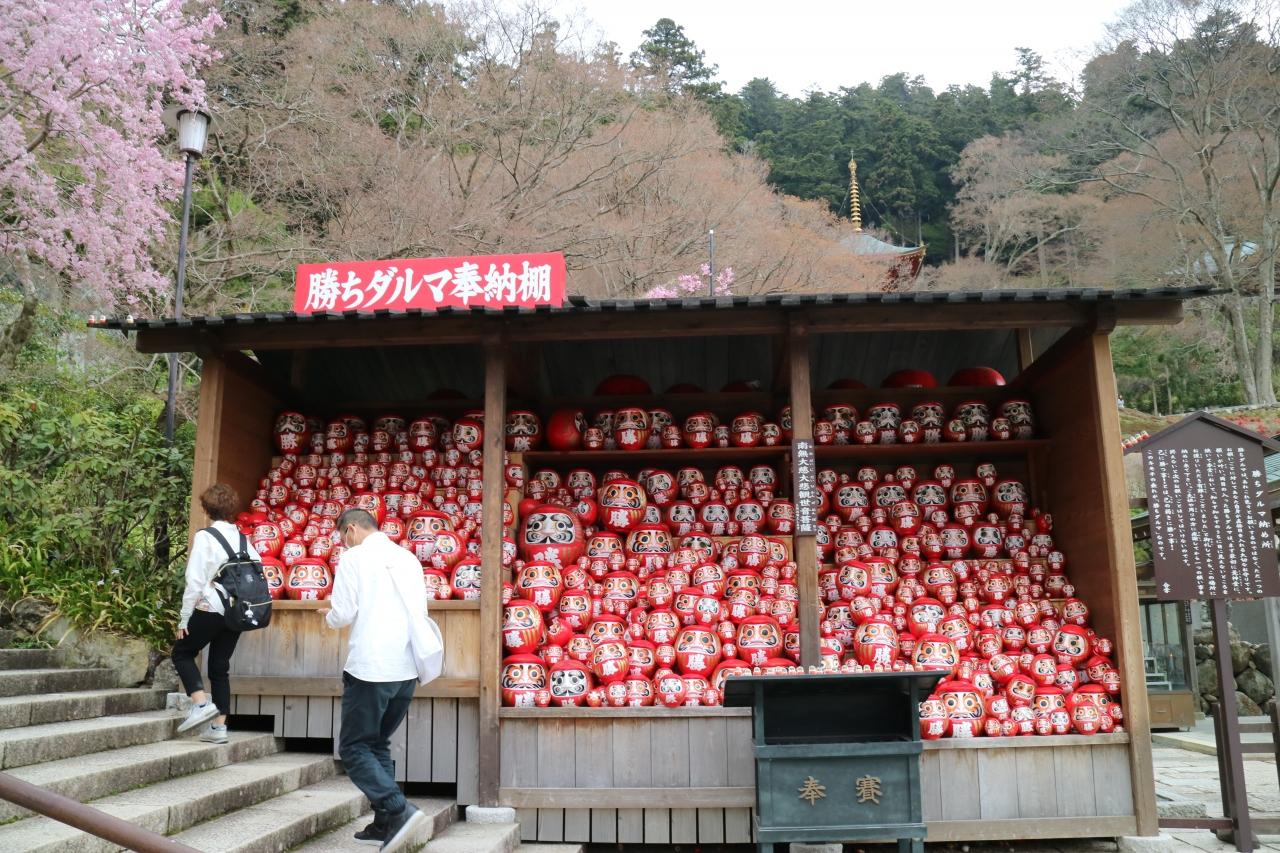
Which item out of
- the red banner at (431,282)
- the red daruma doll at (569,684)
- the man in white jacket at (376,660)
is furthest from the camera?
the red banner at (431,282)

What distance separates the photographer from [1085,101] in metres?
33.7

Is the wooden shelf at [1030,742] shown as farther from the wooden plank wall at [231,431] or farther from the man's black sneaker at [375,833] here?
the wooden plank wall at [231,431]

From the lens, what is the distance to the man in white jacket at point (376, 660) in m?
4.53

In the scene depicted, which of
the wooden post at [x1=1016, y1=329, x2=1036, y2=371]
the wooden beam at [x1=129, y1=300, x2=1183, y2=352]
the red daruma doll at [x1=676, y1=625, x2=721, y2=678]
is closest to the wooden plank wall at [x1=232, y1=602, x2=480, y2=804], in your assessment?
the red daruma doll at [x1=676, y1=625, x2=721, y2=678]

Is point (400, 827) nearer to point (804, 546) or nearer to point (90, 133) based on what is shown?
point (804, 546)

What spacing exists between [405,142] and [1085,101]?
92.4 ft

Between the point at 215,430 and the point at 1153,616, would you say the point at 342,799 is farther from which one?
the point at 1153,616

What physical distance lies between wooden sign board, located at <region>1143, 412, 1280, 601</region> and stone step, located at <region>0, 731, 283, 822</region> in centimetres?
640

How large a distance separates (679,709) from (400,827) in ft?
6.80

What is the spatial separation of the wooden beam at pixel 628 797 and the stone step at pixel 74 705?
264 cm

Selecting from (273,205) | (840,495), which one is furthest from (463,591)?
(273,205)

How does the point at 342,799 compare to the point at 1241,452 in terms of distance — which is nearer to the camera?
the point at 342,799

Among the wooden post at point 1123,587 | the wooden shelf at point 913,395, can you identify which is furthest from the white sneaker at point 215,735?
the wooden post at point 1123,587

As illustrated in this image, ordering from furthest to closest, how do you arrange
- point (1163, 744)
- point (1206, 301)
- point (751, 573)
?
1. point (1206, 301)
2. point (1163, 744)
3. point (751, 573)
